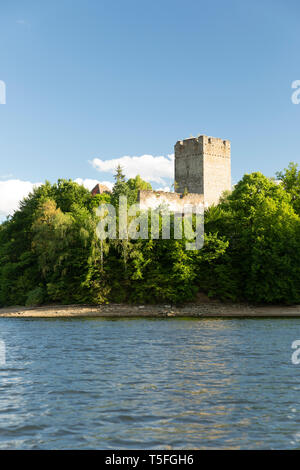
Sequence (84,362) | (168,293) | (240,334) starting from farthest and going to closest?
(168,293)
(240,334)
(84,362)

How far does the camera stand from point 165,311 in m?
49.8

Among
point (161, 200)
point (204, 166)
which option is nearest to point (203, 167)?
point (204, 166)

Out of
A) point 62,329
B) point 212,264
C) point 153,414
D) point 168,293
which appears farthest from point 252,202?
point 153,414

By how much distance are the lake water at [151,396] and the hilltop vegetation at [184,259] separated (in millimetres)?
27288

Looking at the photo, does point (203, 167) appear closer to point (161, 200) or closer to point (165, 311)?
point (161, 200)

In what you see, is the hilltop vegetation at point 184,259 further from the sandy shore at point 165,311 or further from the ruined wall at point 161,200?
the ruined wall at point 161,200

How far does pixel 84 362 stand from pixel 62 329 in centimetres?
1560

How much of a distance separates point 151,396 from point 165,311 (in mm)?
36920

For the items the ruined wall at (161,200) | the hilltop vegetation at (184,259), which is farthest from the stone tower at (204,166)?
the hilltop vegetation at (184,259)

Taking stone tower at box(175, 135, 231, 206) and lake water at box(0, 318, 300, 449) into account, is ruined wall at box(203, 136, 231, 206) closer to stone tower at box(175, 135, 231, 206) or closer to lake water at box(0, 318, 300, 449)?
stone tower at box(175, 135, 231, 206)

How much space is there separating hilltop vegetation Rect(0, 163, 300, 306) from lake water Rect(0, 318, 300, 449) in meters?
27.3

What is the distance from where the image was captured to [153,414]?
11.4 metres
